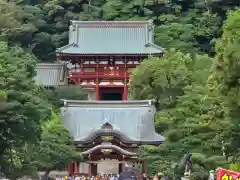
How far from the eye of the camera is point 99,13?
192ft

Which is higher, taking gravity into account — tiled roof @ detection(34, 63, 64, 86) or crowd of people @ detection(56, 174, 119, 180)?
tiled roof @ detection(34, 63, 64, 86)

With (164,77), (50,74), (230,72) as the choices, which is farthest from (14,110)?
(50,74)

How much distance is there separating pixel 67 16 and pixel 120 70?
12091 millimetres

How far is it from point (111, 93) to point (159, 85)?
14.9 m

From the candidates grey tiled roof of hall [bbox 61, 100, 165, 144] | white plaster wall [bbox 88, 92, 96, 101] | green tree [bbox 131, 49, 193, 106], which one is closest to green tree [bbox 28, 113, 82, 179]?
grey tiled roof of hall [bbox 61, 100, 165, 144]

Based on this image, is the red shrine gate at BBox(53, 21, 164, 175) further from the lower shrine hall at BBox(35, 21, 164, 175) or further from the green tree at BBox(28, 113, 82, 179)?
the green tree at BBox(28, 113, 82, 179)

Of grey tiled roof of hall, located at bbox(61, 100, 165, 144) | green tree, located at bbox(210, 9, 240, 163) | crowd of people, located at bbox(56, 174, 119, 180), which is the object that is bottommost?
crowd of people, located at bbox(56, 174, 119, 180)

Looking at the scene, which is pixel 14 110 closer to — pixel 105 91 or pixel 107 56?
pixel 107 56

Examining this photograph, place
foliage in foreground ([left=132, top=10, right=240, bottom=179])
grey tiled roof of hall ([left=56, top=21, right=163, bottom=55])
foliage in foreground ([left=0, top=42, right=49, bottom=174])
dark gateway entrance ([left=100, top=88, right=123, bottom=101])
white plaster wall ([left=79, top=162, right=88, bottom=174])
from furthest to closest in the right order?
dark gateway entrance ([left=100, top=88, right=123, bottom=101]) < grey tiled roof of hall ([left=56, top=21, right=163, bottom=55]) < white plaster wall ([left=79, top=162, right=88, bottom=174]) < foliage in foreground ([left=0, top=42, right=49, bottom=174]) < foliage in foreground ([left=132, top=10, right=240, bottom=179])

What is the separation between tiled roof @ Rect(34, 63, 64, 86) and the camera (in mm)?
47812

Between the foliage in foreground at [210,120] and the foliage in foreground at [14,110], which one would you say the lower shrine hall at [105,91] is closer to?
the foliage in foreground at [210,120]

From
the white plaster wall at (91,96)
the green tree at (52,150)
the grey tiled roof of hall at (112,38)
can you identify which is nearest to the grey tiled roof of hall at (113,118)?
the green tree at (52,150)

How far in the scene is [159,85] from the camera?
34.5 m

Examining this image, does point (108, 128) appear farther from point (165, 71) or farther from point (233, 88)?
point (233, 88)
